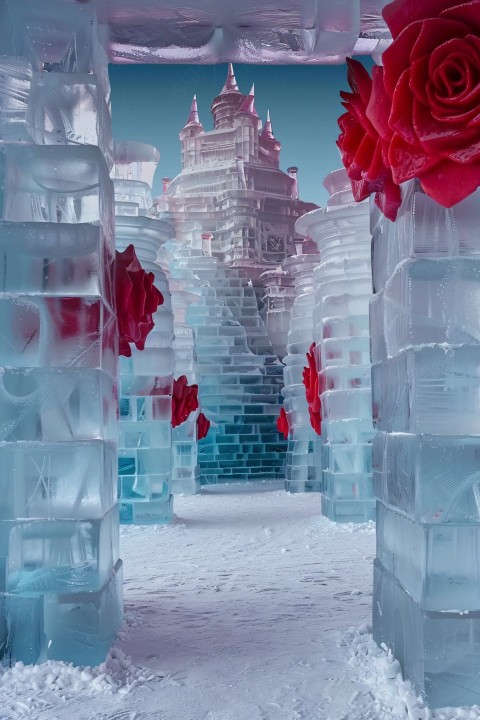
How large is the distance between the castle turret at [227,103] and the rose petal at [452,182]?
13012 mm

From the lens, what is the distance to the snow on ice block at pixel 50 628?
1.88 meters

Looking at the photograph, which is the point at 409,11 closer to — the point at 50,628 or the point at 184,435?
the point at 50,628

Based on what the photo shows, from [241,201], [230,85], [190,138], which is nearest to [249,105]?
[230,85]

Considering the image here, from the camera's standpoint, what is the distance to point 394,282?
1840 mm

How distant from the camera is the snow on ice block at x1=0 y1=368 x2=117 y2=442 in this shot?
1.90m

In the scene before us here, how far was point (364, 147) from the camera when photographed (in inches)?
72.6

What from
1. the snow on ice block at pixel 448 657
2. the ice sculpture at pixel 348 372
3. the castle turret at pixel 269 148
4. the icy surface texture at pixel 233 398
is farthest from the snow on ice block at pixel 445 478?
the castle turret at pixel 269 148

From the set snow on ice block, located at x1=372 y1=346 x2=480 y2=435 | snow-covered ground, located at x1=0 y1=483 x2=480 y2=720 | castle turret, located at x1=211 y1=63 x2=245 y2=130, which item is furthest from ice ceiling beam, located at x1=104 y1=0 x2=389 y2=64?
Answer: castle turret, located at x1=211 y1=63 x2=245 y2=130

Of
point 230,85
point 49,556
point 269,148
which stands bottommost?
point 49,556

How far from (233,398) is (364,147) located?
26.7 ft

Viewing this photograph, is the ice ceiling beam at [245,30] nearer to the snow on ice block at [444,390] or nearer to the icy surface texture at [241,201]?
the snow on ice block at [444,390]

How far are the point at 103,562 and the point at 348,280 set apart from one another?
11.3 ft

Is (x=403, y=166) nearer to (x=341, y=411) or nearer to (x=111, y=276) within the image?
(x=111, y=276)

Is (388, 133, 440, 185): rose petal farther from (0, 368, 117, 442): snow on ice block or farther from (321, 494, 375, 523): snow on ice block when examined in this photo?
(321, 494, 375, 523): snow on ice block
